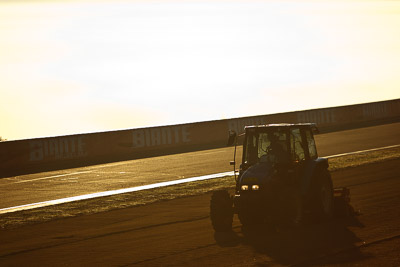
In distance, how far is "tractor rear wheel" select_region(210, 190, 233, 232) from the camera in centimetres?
1603

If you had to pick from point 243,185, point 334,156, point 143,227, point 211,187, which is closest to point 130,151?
point 334,156

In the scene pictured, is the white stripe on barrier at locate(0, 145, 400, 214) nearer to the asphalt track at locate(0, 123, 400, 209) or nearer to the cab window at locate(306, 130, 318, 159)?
the asphalt track at locate(0, 123, 400, 209)

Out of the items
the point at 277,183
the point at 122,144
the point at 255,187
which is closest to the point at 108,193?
the point at 277,183

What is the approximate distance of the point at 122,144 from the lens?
133 ft

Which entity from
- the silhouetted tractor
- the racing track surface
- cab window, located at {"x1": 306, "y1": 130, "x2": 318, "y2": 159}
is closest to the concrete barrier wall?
the racing track surface

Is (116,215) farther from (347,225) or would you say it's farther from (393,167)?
(393,167)

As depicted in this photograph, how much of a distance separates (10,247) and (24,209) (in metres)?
6.77

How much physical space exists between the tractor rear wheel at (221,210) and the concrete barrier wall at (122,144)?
20.9 meters

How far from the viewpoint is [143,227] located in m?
18.2

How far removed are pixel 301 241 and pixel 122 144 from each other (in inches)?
1039

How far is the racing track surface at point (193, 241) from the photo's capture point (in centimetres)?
1379

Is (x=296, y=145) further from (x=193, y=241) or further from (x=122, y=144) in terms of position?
(x=122, y=144)

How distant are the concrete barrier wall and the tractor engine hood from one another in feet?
71.8

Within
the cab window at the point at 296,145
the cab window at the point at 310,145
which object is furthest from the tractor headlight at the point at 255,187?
the cab window at the point at 310,145
